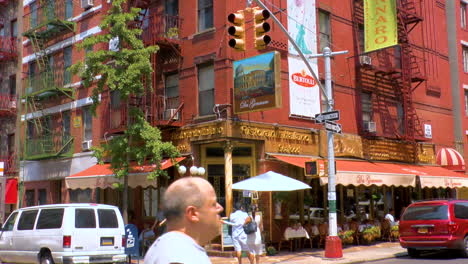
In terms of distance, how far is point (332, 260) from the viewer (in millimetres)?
16562

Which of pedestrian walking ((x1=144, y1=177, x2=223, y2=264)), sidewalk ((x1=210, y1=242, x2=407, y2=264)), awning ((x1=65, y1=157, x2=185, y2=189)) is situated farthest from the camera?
awning ((x1=65, y1=157, x2=185, y2=189))

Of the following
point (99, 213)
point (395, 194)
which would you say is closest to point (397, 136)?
point (395, 194)

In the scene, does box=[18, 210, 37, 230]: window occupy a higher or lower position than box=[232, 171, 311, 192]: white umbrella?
lower

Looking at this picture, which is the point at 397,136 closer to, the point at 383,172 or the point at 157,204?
the point at 383,172

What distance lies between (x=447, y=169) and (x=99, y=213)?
63.0 ft

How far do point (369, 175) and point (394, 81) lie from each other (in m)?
7.20

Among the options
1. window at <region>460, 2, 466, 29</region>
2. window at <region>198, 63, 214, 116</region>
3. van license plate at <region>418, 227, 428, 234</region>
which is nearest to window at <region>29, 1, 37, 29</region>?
window at <region>198, 63, 214, 116</region>

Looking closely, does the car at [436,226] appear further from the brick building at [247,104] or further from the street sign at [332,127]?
the street sign at [332,127]

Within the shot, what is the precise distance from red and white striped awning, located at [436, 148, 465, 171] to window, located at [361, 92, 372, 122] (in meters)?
5.77

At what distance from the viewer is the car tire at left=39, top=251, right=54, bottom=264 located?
14.0m

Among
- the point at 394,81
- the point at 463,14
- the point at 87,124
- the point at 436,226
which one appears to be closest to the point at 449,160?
the point at 394,81

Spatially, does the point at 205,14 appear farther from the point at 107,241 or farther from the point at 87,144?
the point at 107,241

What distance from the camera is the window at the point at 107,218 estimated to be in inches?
572

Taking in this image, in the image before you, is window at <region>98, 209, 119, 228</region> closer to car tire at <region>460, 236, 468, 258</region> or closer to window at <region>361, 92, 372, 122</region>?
car tire at <region>460, 236, 468, 258</region>
